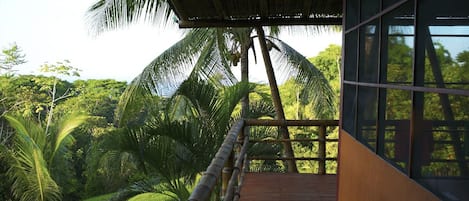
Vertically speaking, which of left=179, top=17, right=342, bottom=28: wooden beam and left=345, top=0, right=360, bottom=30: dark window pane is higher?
left=179, top=17, right=342, bottom=28: wooden beam

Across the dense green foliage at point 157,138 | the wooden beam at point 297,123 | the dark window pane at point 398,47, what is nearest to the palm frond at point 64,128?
the dense green foliage at point 157,138

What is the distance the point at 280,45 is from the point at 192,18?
14.1 ft

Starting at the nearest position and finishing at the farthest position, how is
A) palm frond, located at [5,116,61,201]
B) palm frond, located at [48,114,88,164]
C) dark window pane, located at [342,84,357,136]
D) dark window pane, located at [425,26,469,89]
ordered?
dark window pane, located at [425,26,469,89] → dark window pane, located at [342,84,357,136] → palm frond, located at [5,116,61,201] → palm frond, located at [48,114,88,164]

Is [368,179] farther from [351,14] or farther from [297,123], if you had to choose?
[297,123]

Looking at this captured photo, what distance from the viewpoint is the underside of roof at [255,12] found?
321 cm

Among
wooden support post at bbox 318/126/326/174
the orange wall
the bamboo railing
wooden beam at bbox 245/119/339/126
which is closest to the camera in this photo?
the bamboo railing

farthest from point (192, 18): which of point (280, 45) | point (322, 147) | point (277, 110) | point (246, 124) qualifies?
point (280, 45)

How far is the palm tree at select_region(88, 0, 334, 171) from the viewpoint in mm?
6156

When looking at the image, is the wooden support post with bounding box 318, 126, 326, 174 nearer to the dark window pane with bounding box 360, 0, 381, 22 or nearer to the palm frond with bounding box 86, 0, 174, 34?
the dark window pane with bounding box 360, 0, 381, 22

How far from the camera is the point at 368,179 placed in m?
2.10

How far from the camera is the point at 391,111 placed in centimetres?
177

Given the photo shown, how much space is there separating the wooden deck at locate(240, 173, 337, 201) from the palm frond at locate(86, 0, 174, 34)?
9.28ft

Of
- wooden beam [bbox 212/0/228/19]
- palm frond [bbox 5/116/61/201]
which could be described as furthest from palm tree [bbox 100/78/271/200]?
palm frond [bbox 5/116/61/201]

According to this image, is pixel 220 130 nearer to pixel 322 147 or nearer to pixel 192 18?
pixel 322 147
